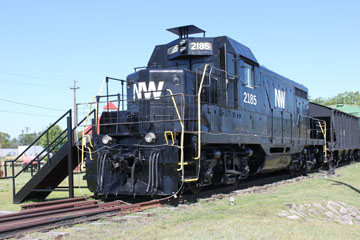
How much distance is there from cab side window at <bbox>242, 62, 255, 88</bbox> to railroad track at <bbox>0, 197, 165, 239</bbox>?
14.7 ft

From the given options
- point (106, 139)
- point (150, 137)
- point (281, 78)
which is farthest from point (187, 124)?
point (281, 78)

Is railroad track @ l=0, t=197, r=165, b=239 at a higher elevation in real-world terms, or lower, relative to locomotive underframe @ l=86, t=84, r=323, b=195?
lower

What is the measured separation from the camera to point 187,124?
8.82 meters

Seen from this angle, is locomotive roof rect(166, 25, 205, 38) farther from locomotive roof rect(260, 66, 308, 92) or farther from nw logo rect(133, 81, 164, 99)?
locomotive roof rect(260, 66, 308, 92)

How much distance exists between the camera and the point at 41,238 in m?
5.38

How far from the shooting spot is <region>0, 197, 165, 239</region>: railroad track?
587 centimetres

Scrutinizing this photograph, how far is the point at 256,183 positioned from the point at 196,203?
4446mm

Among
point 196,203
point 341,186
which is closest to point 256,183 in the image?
point 341,186

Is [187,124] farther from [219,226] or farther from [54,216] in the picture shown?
[54,216]

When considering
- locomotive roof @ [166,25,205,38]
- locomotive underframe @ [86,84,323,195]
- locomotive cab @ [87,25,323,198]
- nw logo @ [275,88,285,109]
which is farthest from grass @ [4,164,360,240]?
nw logo @ [275,88,285,109]

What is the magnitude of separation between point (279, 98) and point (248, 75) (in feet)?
10.3

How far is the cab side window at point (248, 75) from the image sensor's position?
36.1 feet

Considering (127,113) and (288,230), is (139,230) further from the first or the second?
(127,113)

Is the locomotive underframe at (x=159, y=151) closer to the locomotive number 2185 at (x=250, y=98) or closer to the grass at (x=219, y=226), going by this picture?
the locomotive number 2185 at (x=250, y=98)
